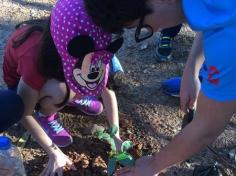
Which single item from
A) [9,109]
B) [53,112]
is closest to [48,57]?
[9,109]

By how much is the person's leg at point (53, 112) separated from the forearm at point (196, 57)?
0.52 m

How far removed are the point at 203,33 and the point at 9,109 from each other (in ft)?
2.33

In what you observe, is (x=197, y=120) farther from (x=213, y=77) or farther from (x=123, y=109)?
(x=123, y=109)

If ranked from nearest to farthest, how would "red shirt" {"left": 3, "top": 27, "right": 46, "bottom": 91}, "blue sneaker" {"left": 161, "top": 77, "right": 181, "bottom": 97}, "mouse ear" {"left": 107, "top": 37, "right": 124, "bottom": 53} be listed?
"mouse ear" {"left": 107, "top": 37, "right": 124, "bottom": 53} < "red shirt" {"left": 3, "top": 27, "right": 46, "bottom": 91} < "blue sneaker" {"left": 161, "top": 77, "right": 181, "bottom": 97}

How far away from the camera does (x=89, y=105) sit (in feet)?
7.52

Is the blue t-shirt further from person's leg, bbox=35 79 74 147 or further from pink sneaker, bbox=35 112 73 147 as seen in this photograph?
pink sneaker, bbox=35 112 73 147

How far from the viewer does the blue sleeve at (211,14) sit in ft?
4.21

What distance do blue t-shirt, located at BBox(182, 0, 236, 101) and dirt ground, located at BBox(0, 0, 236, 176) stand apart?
2.62 ft

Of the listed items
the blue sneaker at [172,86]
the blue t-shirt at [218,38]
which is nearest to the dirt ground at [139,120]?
the blue sneaker at [172,86]

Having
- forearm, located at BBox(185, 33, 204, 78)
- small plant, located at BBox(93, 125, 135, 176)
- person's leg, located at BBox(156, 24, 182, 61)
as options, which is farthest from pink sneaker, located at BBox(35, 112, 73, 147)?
person's leg, located at BBox(156, 24, 182, 61)

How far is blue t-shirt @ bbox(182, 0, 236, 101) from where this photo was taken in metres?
1.29

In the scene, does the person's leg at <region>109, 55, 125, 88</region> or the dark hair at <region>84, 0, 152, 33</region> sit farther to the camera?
the person's leg at <region>109, 55, 125, 88</region>

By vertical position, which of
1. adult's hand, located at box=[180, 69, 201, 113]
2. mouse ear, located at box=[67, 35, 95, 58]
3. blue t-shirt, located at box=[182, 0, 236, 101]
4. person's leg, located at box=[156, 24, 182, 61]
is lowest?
person's leg, located at box=[156, 24, 182, 61]

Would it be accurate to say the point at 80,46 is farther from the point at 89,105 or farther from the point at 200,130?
the point at 89,105
